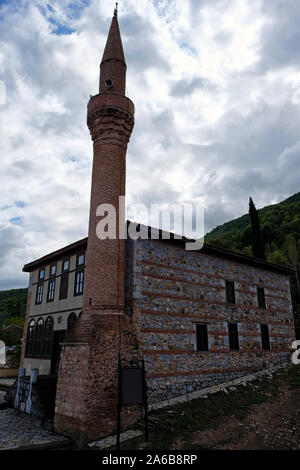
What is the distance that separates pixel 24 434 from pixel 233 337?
10.2 m

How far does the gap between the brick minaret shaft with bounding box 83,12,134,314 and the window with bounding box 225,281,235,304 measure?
6931 mm

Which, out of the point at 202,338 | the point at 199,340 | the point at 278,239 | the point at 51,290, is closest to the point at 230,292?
the point at 202,338

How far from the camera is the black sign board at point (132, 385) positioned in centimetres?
897

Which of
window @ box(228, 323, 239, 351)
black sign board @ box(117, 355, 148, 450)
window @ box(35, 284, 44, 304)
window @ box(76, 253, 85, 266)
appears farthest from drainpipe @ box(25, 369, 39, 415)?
window @ box(228, 323, 239, 351)

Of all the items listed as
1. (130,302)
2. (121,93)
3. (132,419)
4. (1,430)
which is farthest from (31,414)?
(121,93)

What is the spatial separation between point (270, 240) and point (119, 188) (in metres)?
44.1

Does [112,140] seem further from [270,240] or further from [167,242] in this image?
[270,240]

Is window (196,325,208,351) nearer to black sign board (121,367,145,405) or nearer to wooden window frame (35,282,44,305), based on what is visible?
black sign board (121,367,145,405)

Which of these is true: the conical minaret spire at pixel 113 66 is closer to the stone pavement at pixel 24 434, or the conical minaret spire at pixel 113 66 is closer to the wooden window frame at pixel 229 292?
the wooden window frame at pixel 229 292

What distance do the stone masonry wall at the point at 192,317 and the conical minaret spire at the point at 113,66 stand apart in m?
6.98

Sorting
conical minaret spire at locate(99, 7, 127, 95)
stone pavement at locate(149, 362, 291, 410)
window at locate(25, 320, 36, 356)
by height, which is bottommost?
stone pavement at locate(149, 362, 291, 410)

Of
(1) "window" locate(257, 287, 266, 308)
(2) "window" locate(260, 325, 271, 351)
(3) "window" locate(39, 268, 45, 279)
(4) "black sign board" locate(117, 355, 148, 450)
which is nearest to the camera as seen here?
(4) "black sign board" locate(117, 355, 148, 450)

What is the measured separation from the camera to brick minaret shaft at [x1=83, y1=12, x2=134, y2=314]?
1165 centimetres

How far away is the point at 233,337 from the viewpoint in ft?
52.7
